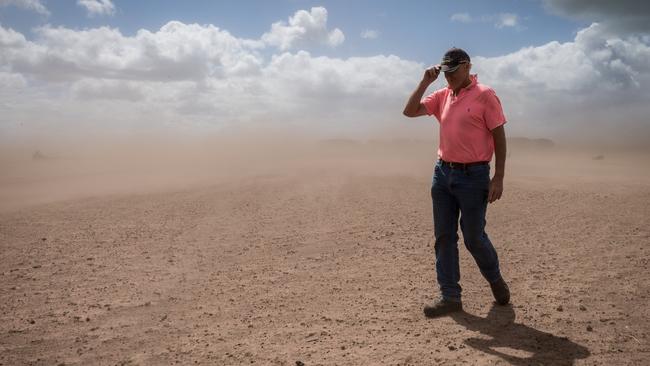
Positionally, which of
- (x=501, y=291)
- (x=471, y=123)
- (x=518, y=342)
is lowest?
(x=518, y=342)

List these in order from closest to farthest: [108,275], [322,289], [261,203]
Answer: [322,289] < [108,275] < [261,203]

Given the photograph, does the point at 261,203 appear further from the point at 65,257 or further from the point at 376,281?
the point at 376,281

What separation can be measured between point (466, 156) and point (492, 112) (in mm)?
404

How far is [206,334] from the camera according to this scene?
420 cm

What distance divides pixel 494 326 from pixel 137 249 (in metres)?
5.28

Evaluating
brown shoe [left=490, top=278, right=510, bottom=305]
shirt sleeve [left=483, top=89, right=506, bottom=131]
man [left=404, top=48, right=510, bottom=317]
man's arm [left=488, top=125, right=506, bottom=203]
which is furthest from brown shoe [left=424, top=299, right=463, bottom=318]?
shirt sleeve [left=483, top=89, right=506, bottom=131]

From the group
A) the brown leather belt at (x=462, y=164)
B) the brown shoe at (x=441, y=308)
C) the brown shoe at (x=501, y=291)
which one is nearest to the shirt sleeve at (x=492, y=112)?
the brown leather belt at (x=462, y=164)

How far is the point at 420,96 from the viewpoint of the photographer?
4.39m

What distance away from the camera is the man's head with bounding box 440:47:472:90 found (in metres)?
3.97

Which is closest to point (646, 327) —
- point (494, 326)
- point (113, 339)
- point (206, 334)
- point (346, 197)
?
point (494, 326)


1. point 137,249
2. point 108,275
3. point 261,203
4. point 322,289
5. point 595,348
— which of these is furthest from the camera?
point 261,203

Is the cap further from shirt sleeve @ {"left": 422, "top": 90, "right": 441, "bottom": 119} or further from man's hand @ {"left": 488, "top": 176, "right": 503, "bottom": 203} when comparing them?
man's hand @ {"left": 488, "top": 176, "right": 503, "bottom": 203}

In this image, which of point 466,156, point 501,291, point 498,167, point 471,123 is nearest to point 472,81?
point 471,123

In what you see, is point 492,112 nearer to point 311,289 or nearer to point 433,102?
point 433,102
